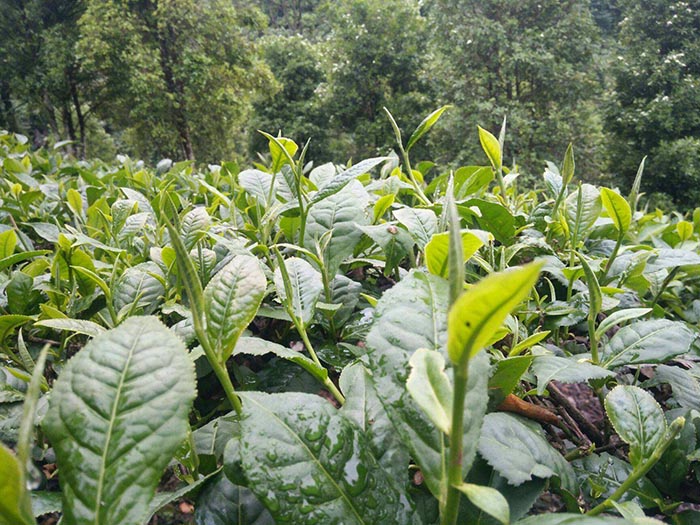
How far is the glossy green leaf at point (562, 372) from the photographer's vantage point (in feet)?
1.82

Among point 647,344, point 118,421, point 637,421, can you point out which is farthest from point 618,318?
point 118,421

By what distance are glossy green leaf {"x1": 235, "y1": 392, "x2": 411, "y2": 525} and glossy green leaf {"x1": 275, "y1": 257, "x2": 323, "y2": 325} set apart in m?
Result: 0.22

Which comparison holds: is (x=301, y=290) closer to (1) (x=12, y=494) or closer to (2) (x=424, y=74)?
(1) (x=12, y=494)

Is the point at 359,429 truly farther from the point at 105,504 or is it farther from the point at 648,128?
the point at 648,128

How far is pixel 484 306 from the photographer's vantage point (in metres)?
0.27

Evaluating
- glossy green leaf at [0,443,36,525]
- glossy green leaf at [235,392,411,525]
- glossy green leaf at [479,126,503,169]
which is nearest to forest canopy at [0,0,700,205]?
glossy green leaf at [479,126,503,169]

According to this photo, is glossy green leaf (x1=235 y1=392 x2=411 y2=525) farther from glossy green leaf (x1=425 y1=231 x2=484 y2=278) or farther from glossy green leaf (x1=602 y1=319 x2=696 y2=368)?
glossy green leaf (x1=602 y1=319 x2=696 y2=368)

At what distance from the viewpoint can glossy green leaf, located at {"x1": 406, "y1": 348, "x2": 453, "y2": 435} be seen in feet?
1.07

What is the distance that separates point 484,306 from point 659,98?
53.0 ft

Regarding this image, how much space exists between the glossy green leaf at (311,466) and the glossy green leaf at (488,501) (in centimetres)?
12

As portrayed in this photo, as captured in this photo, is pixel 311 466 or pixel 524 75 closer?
pixel 311 466

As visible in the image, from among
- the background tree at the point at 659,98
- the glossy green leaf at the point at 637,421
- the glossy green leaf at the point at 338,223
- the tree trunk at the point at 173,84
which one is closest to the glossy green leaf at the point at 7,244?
the glossy green leaf at the point at 338,223

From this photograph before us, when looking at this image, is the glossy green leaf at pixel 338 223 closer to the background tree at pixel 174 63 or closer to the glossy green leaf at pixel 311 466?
the glossy green leaf at pixel 311 466

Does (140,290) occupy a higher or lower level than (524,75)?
higher
